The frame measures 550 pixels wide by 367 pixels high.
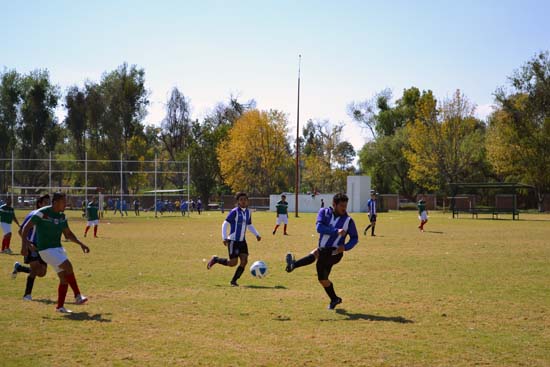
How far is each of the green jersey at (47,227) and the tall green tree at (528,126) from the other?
63.1 m

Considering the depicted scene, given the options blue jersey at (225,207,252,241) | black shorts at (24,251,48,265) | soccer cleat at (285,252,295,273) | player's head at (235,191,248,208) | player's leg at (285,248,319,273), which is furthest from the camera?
player's head at (235,191,248,208)

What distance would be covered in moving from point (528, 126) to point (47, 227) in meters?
64.0

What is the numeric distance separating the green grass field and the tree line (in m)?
43.3

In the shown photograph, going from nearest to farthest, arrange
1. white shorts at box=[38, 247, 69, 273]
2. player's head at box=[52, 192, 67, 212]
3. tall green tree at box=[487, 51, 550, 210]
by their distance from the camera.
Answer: white shorts at box=[38, 247, 69, 273]
player's head at box=[52, 192, 67, 212]
tall green tree at box=[487, 51, 550, 210]

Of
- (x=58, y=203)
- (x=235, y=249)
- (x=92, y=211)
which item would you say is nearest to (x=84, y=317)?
(x=58, y=203)

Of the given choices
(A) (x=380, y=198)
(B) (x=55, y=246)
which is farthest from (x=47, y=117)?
(B) (x=55, y=246)

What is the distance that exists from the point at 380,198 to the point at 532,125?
60.6ft

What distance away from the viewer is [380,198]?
244 feet

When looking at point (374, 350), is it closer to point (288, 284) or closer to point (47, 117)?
point (288, 284)

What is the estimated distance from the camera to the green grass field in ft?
25.7

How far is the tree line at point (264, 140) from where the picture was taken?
2640 inches

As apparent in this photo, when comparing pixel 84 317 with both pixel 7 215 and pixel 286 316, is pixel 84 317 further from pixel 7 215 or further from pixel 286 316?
pixel 7 215

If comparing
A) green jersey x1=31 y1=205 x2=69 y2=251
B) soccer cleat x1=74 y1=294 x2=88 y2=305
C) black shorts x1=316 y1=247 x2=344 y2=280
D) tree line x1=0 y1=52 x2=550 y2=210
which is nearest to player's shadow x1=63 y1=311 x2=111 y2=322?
soccer cleat x1=74 y1=294 x2=88 y2=305

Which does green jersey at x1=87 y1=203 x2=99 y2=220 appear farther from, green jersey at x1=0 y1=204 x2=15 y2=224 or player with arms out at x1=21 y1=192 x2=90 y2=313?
player with arms out at x1=21 y1=192 x2=90 y2=313
